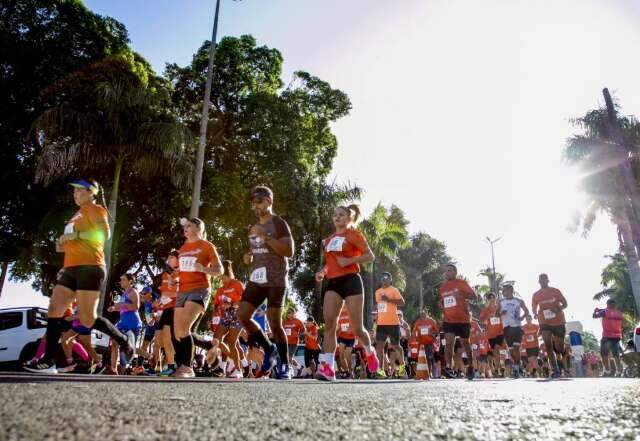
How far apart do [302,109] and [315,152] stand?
2.03 metres

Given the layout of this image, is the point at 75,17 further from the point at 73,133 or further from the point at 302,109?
the point at 302,109

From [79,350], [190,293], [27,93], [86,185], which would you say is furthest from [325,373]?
[27,93]

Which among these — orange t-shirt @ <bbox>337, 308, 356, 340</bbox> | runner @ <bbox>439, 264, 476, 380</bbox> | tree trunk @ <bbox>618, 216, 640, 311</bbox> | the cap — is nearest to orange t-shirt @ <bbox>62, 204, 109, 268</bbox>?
the cap

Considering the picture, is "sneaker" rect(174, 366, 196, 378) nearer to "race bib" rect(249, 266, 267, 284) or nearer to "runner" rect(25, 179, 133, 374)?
"runner" rect(25, 179, 133, 374)

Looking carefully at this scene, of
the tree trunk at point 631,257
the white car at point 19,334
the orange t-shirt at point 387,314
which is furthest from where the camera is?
the tree trunk at point 631,257

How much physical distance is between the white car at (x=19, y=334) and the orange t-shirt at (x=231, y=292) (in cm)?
542

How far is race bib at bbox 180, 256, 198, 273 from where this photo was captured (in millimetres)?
5332

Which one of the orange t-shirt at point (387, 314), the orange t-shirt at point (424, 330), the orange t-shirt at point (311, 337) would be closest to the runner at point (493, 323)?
the orange t-shirt at point (424, 330)

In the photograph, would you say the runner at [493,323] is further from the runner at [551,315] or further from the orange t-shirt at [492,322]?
the runner at [551,315]

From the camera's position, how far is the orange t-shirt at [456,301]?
9125mm

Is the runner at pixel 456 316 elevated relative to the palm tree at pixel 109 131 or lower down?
lower down

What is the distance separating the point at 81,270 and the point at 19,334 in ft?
26.5

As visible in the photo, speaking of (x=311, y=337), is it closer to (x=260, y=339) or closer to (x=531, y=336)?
(x=531, y=336)

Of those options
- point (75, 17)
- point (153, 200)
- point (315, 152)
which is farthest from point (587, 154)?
point (75, 17)
